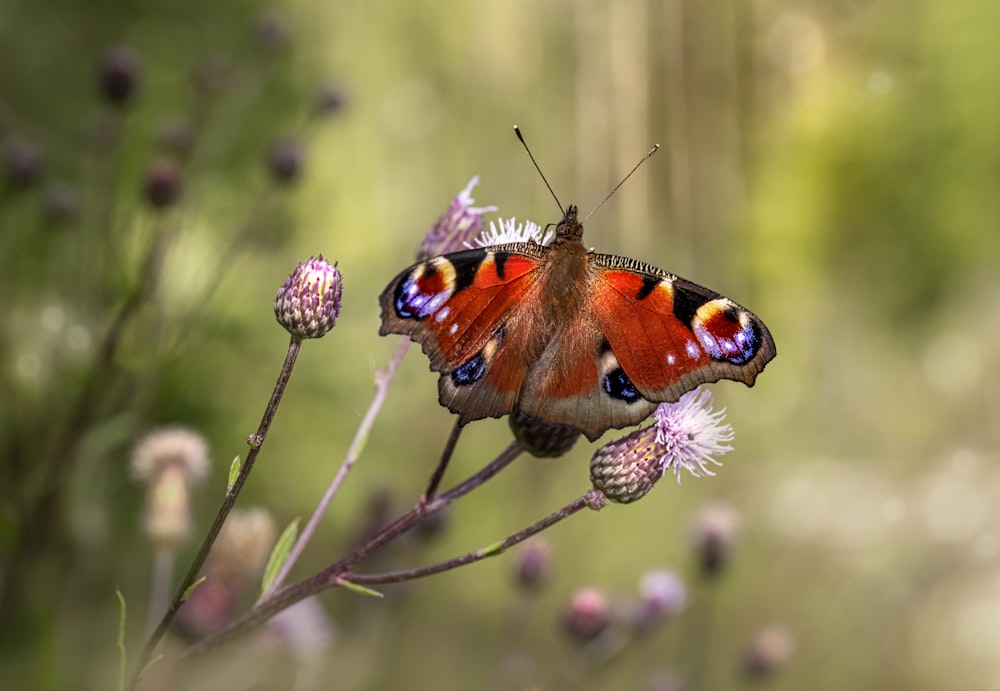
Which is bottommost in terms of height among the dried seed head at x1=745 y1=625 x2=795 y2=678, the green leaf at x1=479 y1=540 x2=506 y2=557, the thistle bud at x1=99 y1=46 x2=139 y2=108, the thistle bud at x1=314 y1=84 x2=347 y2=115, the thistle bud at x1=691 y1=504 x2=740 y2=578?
the green leaf at x1=479 y1=540 x2=506 y2=557

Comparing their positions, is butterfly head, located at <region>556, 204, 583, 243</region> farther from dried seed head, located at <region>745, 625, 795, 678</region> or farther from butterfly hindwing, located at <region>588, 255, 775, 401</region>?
dried seed head, located at <region>745, 625, 795, 678</region>

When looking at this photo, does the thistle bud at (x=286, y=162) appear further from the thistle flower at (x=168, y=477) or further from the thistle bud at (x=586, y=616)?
the thistle bud at (x=586, y=616)

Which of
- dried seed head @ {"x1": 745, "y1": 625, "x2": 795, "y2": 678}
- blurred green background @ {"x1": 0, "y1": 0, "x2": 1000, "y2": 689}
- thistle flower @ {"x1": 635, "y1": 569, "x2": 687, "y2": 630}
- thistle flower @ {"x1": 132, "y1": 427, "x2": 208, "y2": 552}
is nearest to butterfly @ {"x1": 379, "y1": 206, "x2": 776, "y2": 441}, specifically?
blurred green background @ {"x1": 0, "y1": 0, "x2": 1000, "y2": 689}

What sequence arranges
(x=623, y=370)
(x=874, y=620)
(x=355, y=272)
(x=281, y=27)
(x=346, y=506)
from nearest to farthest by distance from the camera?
(x=623, y=370) → (x=281, y=27) → (x=346, y=506) → (x=874, y=620) → (x=355, y=272)

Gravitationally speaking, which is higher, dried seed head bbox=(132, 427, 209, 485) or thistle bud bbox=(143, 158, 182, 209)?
thistle bud bbox=(143, 158, 182, 209)

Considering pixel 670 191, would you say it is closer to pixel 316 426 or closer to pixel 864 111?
pixel 864 111

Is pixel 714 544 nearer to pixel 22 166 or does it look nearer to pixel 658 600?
pixel 658 600

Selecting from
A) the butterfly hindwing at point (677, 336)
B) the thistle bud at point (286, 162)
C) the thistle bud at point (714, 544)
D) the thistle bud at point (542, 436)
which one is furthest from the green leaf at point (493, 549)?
the thistle bud at point (286, 162)

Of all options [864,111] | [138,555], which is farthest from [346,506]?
[864,111]
